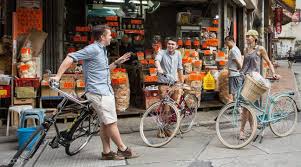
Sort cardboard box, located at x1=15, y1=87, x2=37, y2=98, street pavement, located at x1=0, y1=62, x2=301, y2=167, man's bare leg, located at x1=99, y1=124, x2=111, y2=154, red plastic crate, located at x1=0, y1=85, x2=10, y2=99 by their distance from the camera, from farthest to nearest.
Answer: cardboard box, located at x1=15, y1=87, x2=37, y2=98, red plastic crate, located at x1=0, y1=85, x2=10, y2=99, man's bare leg, located at x1=99, y1=124, x2=111, y2=154, street pavement, located at x1=0, y1=62, x2=301, y2=167

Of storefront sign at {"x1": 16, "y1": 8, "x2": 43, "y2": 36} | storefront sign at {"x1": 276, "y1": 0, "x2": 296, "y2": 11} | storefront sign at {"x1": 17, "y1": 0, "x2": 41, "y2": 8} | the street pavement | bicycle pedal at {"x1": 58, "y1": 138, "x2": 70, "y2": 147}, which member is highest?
storefront sign at {"x1": 276, "y1": 0, "x2": 296, "y2": 11}

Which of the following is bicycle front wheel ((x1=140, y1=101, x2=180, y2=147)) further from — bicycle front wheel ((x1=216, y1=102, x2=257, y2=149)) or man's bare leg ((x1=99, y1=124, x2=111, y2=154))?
man's bare leg ((x1=99, y1=124, x2=111, y2=154))

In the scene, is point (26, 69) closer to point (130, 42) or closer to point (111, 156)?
point (111, 156)

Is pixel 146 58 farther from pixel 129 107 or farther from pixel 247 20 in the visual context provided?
pixel 247 20

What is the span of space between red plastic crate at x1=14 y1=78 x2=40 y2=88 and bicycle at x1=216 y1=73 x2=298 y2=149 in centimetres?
384

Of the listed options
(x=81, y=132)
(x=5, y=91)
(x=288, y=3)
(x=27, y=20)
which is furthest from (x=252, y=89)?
(x=288, y=3)

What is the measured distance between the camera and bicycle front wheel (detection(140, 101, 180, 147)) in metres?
7.06

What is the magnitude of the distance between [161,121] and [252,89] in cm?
162

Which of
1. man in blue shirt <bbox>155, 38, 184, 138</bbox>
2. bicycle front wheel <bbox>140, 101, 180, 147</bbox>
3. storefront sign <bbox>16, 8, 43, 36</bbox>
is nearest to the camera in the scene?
bicycle front wheel <bbox>140, 101, 180, 147</bbox>

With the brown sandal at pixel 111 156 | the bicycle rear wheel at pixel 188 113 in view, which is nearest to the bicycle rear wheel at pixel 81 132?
the brown sandal at pixel 111 156

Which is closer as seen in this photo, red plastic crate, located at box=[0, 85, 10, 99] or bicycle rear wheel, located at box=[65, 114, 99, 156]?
bicycle rear wheel, located at box=[65, 114, 99, 156]

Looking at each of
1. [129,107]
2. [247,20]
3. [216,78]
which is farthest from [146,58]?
[247,20]

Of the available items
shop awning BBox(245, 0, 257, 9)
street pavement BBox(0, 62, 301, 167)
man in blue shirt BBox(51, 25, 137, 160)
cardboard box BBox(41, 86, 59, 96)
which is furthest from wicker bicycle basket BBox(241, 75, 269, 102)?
shop awning BBox(245, 0, 257, 9)

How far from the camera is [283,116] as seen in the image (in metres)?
7.43
